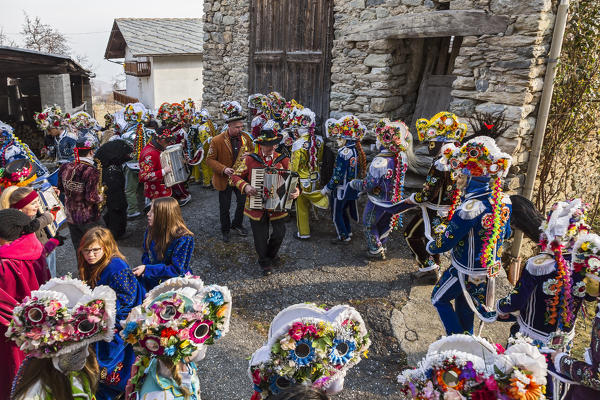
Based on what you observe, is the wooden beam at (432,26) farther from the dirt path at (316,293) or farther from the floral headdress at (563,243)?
the floral headdress at (563,243)

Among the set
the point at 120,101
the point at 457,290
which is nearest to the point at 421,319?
the point at 457,290

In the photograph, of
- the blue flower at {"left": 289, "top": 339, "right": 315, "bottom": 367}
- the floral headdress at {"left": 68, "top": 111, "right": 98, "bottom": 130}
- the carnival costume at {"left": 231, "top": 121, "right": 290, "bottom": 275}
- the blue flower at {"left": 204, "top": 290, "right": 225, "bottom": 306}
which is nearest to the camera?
the blue flower at {"left": 289, "top": 339, "right": 315, "bottom": 367}

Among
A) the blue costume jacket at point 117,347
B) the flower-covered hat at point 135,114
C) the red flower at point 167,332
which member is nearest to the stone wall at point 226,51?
the flower-covered hat at point 135,114

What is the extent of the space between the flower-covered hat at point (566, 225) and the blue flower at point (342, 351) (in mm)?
1802

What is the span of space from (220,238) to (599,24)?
6711 mm

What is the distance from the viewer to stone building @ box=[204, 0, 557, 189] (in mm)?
6008

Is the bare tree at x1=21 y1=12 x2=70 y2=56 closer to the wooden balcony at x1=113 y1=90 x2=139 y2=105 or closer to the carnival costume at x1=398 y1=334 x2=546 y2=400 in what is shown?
the wooden balcony at x1=113 y1=90 x2=139 y2=105

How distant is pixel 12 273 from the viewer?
334cm

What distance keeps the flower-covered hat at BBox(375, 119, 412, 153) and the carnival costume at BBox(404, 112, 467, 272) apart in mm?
285

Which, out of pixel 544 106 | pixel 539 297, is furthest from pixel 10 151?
pixel 544 106

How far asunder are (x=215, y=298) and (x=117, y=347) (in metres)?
1.23

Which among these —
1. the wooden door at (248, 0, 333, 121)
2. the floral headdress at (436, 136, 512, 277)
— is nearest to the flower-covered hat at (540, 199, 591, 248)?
the floral headdress at (436, 136, 512, 277)

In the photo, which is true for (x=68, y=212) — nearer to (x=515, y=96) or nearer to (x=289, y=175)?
(x=289, y=175)

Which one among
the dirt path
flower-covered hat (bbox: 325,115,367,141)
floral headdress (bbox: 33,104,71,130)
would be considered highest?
flower-covered hat (bbox: 325,115,367,141)
